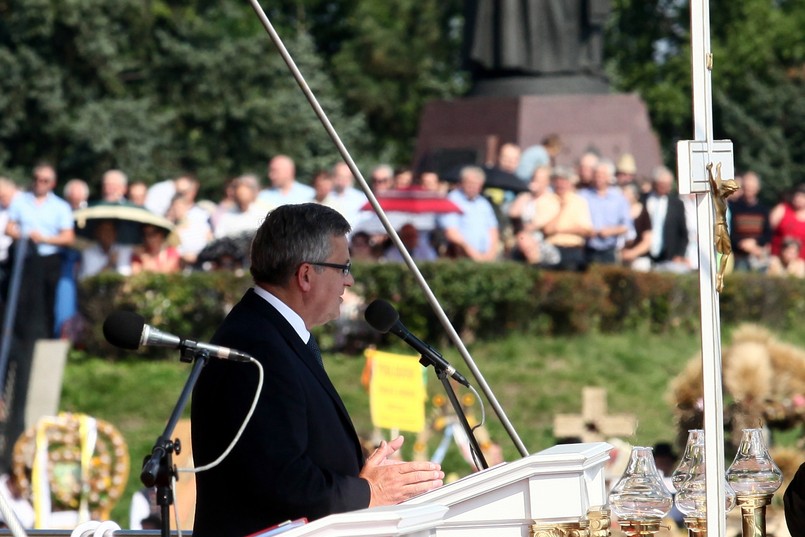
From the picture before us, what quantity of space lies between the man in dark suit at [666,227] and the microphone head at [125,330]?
12.1m

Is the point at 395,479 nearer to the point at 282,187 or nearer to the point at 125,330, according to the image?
the point at 125,330

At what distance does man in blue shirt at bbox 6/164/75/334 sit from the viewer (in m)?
13.1

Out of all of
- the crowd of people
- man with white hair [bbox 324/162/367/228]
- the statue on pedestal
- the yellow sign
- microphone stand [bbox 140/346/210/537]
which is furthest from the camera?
the statue on pedestal

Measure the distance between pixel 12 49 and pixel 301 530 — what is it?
32.2 meters

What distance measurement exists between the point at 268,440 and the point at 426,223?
10.5m

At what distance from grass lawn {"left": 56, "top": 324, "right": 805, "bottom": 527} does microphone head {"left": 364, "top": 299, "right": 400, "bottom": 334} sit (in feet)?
21.4

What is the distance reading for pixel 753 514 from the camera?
4.21m

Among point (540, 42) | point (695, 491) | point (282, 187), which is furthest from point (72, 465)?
point (540, 42)

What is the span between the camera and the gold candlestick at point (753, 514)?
165 inches

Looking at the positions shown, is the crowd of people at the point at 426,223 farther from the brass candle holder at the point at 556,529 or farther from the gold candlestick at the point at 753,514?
the brass candle holder at the point at 556,529

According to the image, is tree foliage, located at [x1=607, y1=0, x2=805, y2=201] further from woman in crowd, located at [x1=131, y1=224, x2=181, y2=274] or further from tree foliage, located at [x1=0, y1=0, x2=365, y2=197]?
woman in crowd, located at [x1=131, y1=224, x2=181, y2=274]

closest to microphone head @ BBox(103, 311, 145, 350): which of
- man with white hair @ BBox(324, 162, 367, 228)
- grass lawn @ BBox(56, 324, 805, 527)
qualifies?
grass lawn @ BBox(56, 324, 805, 527)

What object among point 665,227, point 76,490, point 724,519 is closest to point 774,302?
point 665,227

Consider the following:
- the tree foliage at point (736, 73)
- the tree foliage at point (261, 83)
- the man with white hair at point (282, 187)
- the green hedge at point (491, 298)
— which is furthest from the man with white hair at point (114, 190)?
the tree foliage at point (736, 73)
